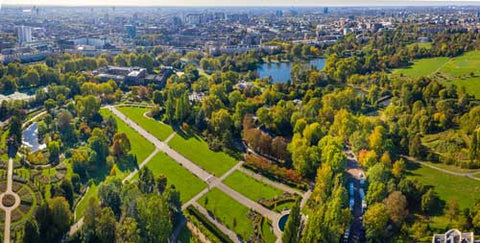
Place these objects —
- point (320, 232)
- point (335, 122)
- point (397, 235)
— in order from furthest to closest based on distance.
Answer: point (335, 122), point (397, 235), point (320, 232)

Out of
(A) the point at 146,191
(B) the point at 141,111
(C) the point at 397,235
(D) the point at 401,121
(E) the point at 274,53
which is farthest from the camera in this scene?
(E) the point at 274,53

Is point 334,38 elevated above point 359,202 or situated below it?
above

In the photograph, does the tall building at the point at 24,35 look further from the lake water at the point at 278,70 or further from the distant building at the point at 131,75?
the lake water at the point at 278,70

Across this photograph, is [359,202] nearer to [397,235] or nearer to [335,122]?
[397,235]

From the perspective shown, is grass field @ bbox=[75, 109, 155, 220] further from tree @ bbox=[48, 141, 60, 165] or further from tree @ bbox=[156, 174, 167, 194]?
tree @ bbox=[48, 141, 60, 165]

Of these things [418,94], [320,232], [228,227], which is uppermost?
[418,94]

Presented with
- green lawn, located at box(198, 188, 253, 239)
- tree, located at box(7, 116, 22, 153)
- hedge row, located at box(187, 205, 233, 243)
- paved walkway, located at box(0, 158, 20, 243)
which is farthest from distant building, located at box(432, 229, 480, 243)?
Result: tree, located at box(7, 116, 22, 153)

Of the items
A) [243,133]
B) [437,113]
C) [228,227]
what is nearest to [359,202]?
[228,227]
